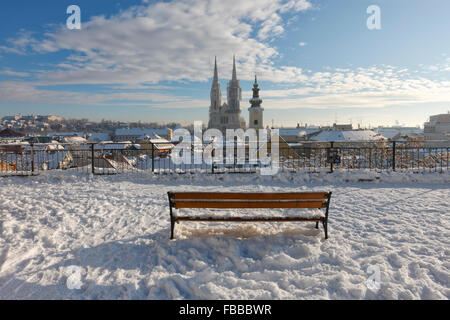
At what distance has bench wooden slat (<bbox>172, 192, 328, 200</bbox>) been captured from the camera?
4.26 meters

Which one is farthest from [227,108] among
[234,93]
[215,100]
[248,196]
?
[248,196]

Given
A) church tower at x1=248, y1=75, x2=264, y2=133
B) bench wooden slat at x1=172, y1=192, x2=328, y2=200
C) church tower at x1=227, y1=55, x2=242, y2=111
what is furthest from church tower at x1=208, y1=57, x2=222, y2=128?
bench wooden slat at x1=172, y1=192, x2=328, y2=200

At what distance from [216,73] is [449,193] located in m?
131

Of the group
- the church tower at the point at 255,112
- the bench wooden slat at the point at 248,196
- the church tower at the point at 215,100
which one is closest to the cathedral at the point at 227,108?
the church tower at the point at 215,100

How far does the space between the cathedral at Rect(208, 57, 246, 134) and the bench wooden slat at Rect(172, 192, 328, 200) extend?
11962 centimetres

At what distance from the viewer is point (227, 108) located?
429 feet

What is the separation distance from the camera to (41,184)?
8844 millimetres

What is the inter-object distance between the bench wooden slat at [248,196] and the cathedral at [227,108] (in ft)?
392

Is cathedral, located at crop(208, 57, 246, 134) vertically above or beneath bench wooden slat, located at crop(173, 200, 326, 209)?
above

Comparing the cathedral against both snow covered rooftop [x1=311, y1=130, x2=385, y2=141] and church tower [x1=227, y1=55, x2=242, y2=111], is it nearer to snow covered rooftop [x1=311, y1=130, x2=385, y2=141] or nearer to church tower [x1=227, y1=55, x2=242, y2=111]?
church tower [x1=227, y1=55, x2=242, y2=111]

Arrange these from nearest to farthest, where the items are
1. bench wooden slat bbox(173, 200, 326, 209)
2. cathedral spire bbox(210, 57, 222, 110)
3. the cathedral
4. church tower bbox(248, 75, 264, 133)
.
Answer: bench wooden slat bbox(173, 200, 326, 209) → church tower bbox(248, 75, 264, 133) → the cathedral → cathedral spire bbox(210, 57, 222, 110)

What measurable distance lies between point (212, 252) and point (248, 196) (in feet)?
3.35
